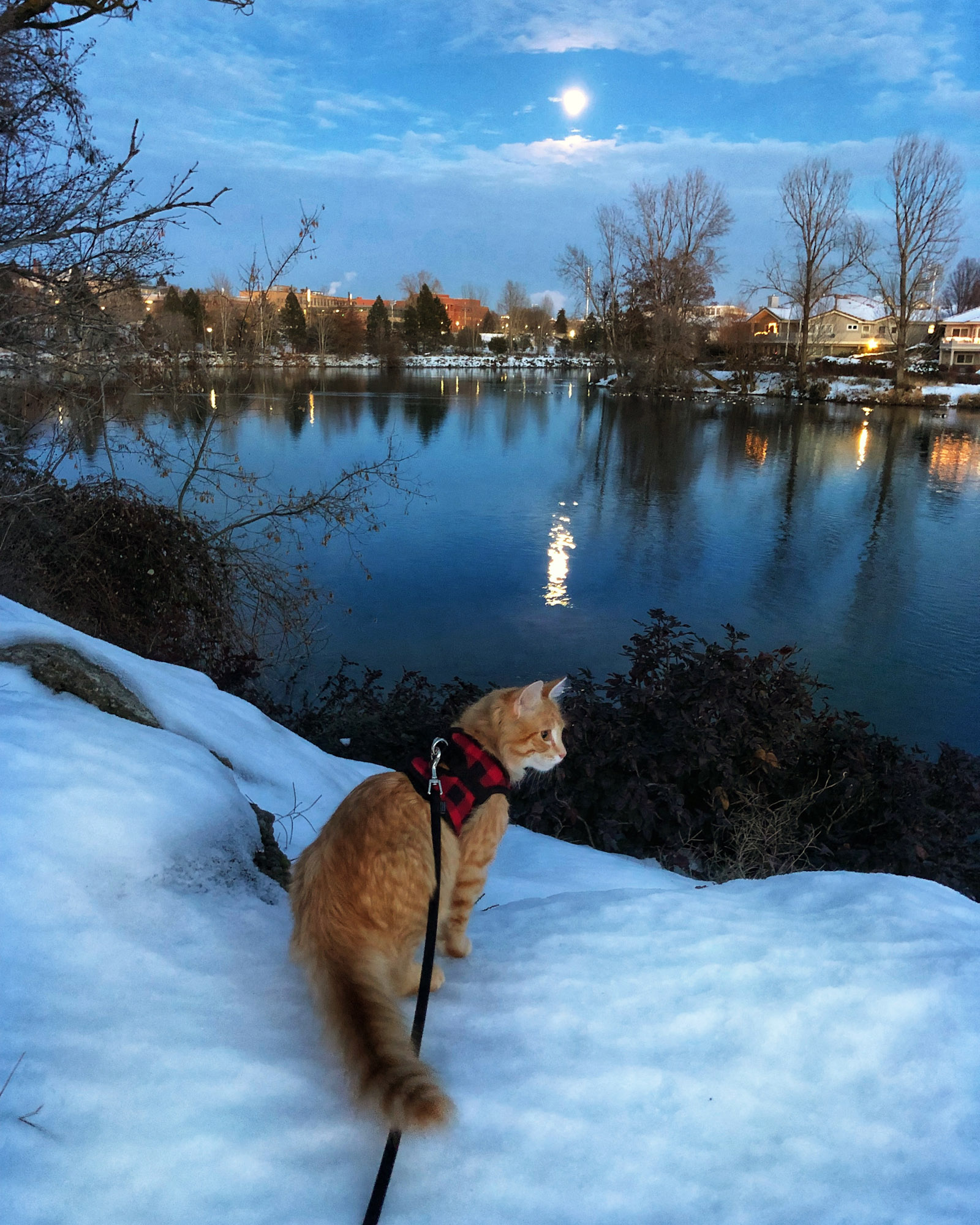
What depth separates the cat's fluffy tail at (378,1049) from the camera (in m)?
1.50

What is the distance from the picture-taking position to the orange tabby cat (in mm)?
1585

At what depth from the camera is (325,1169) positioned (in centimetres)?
150

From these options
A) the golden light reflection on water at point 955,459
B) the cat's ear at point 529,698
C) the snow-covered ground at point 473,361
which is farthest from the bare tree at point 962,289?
the cat's ear at point 529,698

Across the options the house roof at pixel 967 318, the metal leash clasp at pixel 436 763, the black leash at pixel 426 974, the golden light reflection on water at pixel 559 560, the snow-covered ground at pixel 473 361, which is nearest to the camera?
the black leash at pixel 426 974

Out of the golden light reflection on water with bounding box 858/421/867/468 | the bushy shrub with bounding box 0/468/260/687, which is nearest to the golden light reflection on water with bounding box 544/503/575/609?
the bushy shrub with bounding box 0/468/260/687

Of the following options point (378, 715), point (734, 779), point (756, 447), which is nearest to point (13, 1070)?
point (734, 779)

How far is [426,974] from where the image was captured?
76.6 inches

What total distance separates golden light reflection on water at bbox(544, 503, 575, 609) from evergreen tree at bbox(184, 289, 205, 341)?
20.9ft

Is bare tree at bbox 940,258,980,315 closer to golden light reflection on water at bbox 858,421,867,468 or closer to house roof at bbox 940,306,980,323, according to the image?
house roof at bbox 940,306,980,323

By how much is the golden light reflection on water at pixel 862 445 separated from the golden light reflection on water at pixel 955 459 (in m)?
1.90

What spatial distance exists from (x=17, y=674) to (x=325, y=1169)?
2.08 m

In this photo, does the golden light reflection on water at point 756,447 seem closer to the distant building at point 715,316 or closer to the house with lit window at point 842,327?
the distant building at point 715,316

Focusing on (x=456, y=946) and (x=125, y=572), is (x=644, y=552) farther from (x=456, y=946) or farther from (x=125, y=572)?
(x=456, y=946)

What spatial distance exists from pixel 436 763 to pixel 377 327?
76.0m
